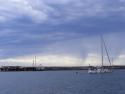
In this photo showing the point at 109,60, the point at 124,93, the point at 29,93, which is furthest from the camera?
the point at 109,60

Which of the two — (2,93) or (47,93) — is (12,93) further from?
(47,93)

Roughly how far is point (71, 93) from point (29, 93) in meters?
10.6

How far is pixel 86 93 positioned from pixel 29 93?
13675 mm

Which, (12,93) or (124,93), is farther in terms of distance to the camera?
(12,93)

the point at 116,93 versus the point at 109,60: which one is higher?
the point at 109,60

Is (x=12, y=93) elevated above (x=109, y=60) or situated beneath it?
situated beneath

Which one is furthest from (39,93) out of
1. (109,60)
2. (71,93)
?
(109,60)

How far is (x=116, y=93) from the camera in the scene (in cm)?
7725

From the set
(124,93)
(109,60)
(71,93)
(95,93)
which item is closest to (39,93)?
(71,93)

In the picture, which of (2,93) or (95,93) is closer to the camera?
(95,93)

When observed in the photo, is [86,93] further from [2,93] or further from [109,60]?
[109,60]

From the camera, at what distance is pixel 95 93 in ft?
256

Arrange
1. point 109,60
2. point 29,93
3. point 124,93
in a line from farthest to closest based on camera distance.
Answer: point 109,60, point 29,93, point 124,93

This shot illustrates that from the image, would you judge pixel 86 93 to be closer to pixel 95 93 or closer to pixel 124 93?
pixel 95 93
